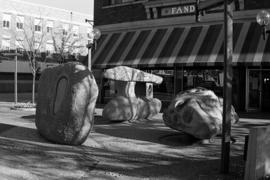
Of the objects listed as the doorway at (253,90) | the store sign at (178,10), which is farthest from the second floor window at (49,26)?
the doorway at (253,90)

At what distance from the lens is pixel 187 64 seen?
16.9 m

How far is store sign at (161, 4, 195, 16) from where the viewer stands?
18.7 meters

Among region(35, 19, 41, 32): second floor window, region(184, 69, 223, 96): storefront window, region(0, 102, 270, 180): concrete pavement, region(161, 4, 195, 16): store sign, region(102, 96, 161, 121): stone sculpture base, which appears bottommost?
region(0, 102, 270, 180): concrete pavement

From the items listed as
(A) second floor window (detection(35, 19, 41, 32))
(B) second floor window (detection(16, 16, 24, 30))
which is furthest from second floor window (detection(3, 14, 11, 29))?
(A) second floor window (detection(35, 19, 41, 32))

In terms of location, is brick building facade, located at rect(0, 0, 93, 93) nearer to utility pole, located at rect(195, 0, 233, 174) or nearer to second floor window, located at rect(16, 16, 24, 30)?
second floor window, located at rect(16, 16, 24, 30)

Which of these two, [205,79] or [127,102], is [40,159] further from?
[205,79]

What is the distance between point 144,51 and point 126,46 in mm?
1430

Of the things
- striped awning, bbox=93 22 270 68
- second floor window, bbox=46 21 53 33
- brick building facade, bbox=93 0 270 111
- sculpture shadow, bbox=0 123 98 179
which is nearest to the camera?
sculpture shadow, bbox=0 123 98 179

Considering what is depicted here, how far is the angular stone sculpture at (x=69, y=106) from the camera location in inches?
312

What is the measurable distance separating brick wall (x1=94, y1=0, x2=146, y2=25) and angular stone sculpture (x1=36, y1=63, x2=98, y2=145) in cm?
1280

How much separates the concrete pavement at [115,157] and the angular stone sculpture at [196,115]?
0.41 meters

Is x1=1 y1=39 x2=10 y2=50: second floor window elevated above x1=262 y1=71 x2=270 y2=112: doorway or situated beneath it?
elevated above

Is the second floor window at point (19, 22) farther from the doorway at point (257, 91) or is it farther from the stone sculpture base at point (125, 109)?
the stone sculpture base at point (125, 109)

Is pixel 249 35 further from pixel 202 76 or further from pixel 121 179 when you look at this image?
pixel 121 179
